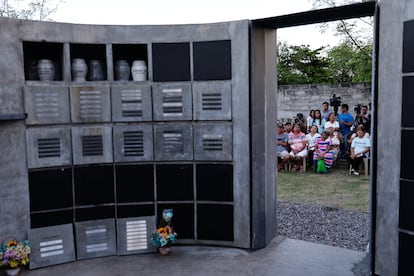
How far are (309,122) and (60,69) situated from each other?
273 inches

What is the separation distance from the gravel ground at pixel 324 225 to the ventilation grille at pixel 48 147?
118 inches

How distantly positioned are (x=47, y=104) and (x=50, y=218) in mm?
1229

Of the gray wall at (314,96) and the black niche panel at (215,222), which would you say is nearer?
the black niche panel at (215,222)

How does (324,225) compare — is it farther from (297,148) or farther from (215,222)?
(297,148)

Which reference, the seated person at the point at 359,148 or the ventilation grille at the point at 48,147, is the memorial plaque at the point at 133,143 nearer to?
the ventilation grille at the point at 48,147

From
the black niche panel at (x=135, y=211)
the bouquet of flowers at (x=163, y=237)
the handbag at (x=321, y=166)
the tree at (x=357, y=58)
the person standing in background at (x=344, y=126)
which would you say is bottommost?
the bouquet of flowers at (x=163, y=237)

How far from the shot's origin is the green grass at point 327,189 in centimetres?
680

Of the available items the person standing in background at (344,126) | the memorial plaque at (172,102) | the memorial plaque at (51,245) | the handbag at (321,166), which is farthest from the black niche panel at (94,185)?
the person standing in background at (344,126)

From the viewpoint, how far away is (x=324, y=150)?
913 centimetres

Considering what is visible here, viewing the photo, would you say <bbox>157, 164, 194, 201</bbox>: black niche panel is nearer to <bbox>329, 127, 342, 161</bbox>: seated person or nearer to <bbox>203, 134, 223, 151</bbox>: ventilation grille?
<bbox>203, 134, 223, 151</bbox>: ventilation grille

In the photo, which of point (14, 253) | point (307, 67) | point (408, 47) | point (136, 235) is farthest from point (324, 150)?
point (307, 67)

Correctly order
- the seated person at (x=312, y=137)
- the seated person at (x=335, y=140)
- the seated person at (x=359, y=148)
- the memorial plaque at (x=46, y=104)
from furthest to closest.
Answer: the seated person at (x=312, y=137) < the seated person at (x=335, y=140) < the seated person at (x=359, y=148) < the memorial plaque at (x=46, y=104)

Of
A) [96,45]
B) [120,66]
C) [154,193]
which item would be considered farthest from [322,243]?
[96,45]

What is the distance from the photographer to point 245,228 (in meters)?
4.65
